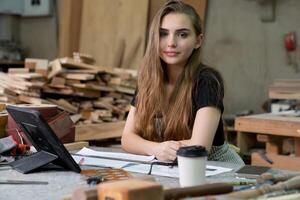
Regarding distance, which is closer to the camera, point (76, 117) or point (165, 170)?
point (165, 170)

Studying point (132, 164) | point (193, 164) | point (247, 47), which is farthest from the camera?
point (247, 47)

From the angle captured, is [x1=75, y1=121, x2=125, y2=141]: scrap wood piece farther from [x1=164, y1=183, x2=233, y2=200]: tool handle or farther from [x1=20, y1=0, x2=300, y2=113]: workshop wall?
[x1=164, y1=183, x2=233, y2=200]: tool handle

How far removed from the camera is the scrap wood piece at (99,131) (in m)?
3.72

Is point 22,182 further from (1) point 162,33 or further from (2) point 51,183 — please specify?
(1) point 162,33

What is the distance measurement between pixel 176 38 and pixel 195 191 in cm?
126

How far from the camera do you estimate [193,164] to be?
1.42 m

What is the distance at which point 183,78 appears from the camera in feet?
7.68

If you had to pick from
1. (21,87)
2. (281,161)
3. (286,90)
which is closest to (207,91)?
(281,161)

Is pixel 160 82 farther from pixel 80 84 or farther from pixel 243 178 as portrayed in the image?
pixel 80 84

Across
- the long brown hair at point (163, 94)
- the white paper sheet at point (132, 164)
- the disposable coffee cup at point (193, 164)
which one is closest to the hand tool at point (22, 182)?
the white paper sheet at point (132, 164)

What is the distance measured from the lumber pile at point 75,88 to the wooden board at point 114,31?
978 millimetres

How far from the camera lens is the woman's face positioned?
226 centimetres

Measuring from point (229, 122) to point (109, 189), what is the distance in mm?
3643

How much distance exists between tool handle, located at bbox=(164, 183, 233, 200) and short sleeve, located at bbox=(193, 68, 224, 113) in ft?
3.58
